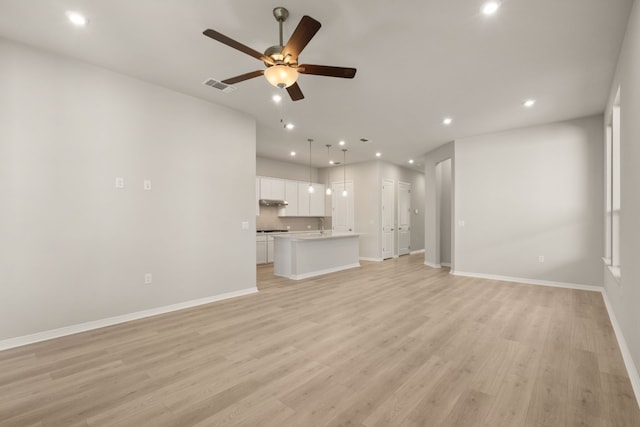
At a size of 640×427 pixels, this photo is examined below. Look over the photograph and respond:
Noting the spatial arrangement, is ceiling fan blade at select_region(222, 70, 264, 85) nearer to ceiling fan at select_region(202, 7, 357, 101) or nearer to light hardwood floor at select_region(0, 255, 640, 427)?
ceiling fan at select_region(202, 7, 357, 101)

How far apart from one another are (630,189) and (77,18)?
5.07 metres

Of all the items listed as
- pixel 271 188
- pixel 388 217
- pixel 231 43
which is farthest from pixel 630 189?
pixel 271 188

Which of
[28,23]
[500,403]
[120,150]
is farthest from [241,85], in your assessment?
[500,403]

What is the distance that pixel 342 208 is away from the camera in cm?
954

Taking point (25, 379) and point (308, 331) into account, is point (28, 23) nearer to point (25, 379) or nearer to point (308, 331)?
point (25, 379)

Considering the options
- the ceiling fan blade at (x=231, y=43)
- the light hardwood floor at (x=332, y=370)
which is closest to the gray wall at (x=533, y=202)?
the light hardwood floor at (x=332, y=370)

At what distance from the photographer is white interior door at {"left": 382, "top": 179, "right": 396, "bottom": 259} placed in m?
8.91

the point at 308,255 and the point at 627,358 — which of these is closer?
the point at 627,358

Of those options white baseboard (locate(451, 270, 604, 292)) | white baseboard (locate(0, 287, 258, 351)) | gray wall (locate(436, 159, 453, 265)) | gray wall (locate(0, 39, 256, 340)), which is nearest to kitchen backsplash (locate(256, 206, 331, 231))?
gray wall (locate(436, 159, 453, 265))

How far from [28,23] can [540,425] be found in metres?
5.15

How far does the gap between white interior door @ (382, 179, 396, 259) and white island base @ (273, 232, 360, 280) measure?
2031 mm

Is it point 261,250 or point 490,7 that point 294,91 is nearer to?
point 490,7

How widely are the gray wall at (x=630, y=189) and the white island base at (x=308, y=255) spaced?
15.1 ft

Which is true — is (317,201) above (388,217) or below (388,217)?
above
